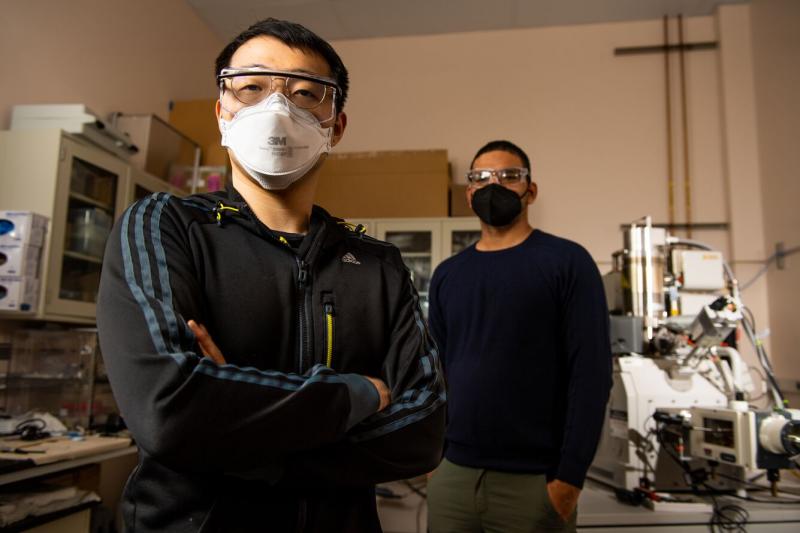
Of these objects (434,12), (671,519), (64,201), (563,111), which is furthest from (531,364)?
(434,12)

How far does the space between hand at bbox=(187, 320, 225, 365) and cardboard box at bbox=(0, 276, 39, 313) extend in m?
1.97

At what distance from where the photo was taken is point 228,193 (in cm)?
97

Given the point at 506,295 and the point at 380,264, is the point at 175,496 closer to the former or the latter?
the point at 380,264

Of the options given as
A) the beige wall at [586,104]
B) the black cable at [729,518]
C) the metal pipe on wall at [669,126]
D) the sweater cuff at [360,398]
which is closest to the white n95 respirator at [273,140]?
the sweater cuff at [360,398]

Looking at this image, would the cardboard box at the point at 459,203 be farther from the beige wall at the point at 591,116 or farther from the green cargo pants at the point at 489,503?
the green cargo pants at the point at 489,503

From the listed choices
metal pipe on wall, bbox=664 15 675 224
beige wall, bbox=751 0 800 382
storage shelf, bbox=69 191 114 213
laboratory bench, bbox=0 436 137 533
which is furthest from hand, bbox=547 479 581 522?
metal pipe on wall, bbox=664 15 675 224

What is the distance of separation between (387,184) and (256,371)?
10.4ft

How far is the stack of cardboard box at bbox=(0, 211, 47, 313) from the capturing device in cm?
228

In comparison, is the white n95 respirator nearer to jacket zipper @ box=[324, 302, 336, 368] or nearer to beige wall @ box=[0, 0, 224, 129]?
jacket zipper @ box=[324, 302, 336, 368]

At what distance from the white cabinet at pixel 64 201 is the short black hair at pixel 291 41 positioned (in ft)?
6.32

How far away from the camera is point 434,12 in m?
4.22

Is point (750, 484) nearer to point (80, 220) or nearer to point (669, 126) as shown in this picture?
point (669, 126)

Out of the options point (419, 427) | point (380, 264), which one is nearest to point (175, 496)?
point (419, 427)

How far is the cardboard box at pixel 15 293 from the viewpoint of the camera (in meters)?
2.27
